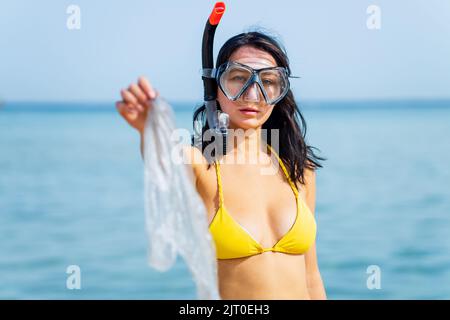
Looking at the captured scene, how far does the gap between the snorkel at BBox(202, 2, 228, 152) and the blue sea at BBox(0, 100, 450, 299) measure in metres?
0.57

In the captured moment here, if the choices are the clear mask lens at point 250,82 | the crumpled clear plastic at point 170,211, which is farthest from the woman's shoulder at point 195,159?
the crumpled clear plastic at point 170,211

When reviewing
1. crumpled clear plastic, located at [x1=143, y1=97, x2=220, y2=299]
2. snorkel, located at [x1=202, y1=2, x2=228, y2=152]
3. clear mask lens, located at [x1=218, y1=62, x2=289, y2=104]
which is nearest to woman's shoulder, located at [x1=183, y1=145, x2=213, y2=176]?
snorkel, located at [x1=202, y1=2, x2=228, y2=152]

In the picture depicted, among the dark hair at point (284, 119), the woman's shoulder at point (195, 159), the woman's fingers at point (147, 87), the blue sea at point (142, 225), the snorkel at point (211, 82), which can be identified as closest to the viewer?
the woman's fingers at point (147, 87)

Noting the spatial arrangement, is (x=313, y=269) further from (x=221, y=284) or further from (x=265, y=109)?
(x=265, y=109)

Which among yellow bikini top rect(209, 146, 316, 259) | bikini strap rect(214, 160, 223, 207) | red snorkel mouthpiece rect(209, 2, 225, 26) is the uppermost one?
red snorkel mouthpiece rect(209, 2, 225, 26)

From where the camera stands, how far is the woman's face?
9.41 ft

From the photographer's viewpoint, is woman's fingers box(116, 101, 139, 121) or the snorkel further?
the snorkel

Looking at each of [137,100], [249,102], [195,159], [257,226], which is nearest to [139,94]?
[137,100]

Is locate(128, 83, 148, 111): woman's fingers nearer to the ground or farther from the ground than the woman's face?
nearer to the ground

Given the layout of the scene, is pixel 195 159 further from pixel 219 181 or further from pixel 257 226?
pixel 257 226

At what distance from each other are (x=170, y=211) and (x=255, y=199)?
2.31 feet

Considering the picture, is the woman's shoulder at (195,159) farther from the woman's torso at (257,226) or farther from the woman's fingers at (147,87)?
the woman's fingers at (147,87)

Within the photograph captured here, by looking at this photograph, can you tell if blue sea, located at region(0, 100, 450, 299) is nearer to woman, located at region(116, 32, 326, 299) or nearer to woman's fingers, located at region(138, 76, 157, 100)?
woman, located at region(116, 32, 326, 299)

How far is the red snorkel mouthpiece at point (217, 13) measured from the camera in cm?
277
